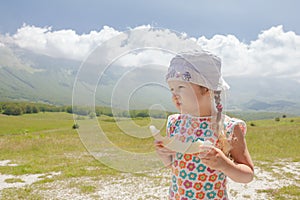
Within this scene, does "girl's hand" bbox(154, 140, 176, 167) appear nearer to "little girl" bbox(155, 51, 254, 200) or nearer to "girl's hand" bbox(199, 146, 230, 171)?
"little girl" bbox(155, 51, 254, 200)

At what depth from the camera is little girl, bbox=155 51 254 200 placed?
1.96 metres

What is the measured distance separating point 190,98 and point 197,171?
63 centimetres

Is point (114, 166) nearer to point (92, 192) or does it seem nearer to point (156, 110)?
point (156, 110)

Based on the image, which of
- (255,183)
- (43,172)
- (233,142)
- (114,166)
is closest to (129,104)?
(114,166)

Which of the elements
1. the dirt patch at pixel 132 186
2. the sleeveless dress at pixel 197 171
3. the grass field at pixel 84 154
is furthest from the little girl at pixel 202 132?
the dirt patch at pixel 132 186

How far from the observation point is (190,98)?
2059mm

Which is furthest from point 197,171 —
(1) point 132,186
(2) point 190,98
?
(1) point 132,186

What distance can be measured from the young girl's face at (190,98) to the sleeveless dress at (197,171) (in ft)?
0.31

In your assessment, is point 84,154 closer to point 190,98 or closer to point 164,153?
point 164,153

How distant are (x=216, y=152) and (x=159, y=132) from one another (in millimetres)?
393

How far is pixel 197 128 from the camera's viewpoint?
2309 mm

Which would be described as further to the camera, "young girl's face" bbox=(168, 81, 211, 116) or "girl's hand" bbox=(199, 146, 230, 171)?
"young girl's face" bbox=(168, 81, 211, 116)

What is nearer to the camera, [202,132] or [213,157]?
[213,157]

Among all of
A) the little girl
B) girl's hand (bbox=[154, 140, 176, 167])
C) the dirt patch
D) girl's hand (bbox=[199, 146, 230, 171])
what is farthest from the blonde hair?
the dirt patch
